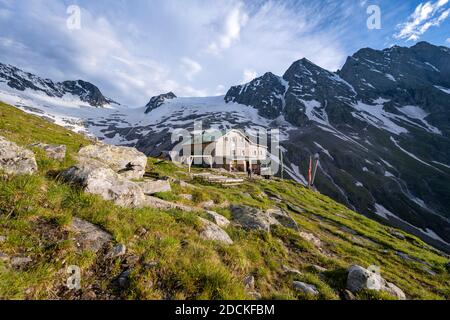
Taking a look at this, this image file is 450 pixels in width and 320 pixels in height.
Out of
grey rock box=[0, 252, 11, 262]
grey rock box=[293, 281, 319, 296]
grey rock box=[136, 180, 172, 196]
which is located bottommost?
grey rock box=[293, 281, 319, 296]

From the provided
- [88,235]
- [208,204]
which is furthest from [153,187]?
[88,235]

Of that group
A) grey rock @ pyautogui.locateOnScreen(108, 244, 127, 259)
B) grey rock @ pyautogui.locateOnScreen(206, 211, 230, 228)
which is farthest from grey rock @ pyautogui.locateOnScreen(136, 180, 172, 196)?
grey rock @ pyautogui.locateOnScreen(108, 244, 127, 259)

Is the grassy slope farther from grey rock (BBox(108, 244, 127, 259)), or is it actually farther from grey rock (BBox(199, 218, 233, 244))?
grey rock (BBox(199, 218, 233, 244))

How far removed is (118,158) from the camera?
1892 cm

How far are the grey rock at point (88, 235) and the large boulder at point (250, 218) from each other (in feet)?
22.4

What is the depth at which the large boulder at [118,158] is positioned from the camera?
1727cm

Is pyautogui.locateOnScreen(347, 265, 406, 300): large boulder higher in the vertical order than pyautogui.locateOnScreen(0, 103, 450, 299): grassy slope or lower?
lower

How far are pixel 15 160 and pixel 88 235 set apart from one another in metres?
3.77

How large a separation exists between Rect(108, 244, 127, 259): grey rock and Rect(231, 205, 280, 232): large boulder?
6635 millimetres

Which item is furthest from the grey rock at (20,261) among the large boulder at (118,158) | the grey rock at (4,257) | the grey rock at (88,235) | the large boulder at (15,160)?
the large boulder at (118,158)

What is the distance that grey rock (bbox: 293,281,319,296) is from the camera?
6730mm

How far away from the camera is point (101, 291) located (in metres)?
4.62

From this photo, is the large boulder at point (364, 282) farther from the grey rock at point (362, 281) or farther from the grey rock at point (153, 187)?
the grey rock at point (153, 187)
